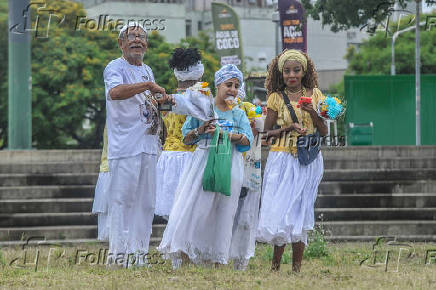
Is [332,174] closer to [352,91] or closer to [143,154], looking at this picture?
[143,154]

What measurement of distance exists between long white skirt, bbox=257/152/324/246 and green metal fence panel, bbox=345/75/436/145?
18918 mm

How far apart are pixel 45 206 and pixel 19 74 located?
14.7ft

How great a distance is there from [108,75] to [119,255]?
1.60 meters

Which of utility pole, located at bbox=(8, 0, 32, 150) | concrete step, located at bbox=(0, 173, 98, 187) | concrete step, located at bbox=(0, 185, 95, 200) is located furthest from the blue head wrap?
utility pole, located at bbox=(8, 0, 32, 150)

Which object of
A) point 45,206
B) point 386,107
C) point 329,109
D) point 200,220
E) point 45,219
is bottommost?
point 45,219

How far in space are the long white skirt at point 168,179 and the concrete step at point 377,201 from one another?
4443mm

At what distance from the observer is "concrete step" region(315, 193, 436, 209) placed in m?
15.6

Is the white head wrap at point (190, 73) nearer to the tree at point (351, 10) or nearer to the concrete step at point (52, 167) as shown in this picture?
the concrete step at point (52, 167)

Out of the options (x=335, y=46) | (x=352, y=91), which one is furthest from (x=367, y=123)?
(x=335, y=46)

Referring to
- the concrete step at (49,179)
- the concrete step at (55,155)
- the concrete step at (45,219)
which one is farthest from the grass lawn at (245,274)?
the concrete step at (55,155)

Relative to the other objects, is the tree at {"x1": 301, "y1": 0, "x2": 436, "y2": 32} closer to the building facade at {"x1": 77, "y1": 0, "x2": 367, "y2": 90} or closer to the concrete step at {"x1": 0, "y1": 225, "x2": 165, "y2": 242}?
the concrete step at {"x1": 0, "y1": 225, "x2": 165, "y2": 242}

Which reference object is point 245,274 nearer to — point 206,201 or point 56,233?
point 206,201

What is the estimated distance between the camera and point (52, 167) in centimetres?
1697

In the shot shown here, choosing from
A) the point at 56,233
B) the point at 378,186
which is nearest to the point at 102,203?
the point at 56,233
